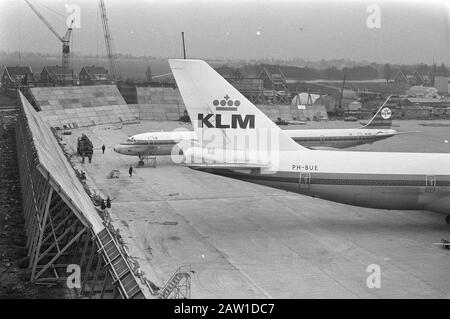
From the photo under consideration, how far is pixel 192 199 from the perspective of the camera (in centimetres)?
3906

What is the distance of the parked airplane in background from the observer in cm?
5341

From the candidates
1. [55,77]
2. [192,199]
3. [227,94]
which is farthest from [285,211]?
[55,77]

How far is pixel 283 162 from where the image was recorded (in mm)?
30359

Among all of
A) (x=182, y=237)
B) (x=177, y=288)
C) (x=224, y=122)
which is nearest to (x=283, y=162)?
(x=224, y=122)

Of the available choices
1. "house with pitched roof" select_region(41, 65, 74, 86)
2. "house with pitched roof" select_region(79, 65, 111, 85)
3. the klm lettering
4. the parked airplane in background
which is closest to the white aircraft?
the klm lettering

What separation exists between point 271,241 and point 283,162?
413 cm

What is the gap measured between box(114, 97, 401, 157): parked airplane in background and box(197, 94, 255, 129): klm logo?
2004 cm

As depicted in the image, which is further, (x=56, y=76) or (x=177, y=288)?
(x=56, y=76)

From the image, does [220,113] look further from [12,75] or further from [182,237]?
[12,75]

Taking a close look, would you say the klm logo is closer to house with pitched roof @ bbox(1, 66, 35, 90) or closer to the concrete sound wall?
the concrete sound wall

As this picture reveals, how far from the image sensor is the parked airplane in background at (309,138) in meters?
53.4

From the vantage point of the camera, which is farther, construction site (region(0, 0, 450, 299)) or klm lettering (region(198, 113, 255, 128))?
klm lettering (region(198, 113, 255, 128))

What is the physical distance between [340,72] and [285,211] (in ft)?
98.6
